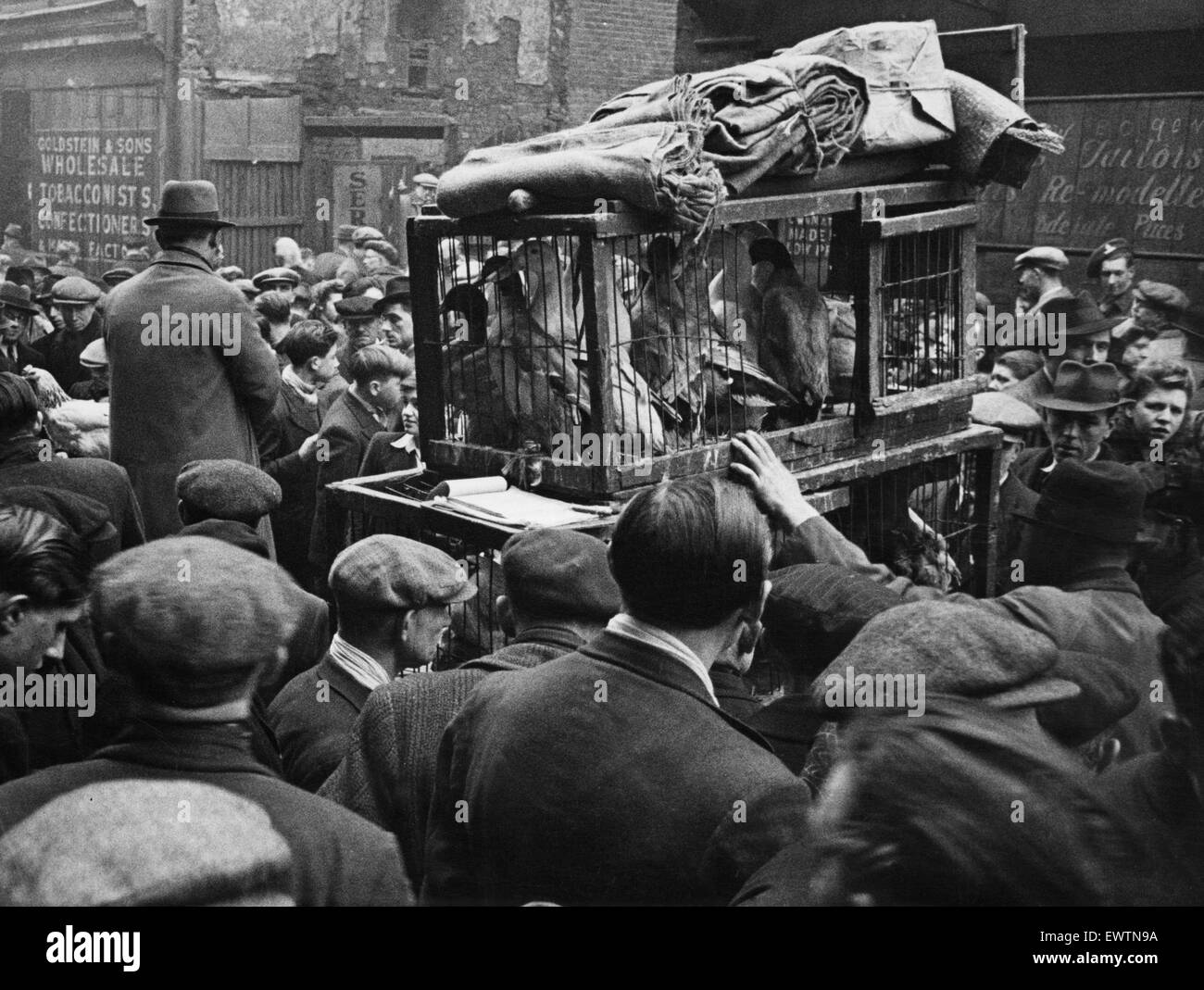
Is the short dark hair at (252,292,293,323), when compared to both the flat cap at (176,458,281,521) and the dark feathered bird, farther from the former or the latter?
the dark feathered bird

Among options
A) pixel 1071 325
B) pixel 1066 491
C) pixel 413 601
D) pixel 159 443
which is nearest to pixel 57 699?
pixel 413 601

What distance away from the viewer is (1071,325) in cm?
641

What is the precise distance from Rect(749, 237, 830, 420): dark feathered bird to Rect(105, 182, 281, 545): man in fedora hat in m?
1.94

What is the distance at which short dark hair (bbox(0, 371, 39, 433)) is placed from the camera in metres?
4.11

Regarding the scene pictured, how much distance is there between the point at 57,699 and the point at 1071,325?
4.78m

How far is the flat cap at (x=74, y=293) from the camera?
954 cm

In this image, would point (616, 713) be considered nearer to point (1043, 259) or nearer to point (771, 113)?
point (771, 113)

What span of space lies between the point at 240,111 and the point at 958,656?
42.2 ft

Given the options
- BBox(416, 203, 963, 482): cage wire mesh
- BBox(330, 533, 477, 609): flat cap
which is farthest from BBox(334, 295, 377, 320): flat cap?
BBox(330, 533, 477, 609): flat cap

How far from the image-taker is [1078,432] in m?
5.13

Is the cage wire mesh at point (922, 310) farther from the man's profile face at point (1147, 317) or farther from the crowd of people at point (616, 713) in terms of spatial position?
the man's profile face at point (1147, 317)

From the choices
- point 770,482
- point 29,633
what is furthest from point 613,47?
point 29,633

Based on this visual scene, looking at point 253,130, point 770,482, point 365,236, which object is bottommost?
point 770,482

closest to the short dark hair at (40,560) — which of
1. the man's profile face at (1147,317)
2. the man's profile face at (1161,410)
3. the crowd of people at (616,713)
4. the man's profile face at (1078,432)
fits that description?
the crowd of people at (616,713)
